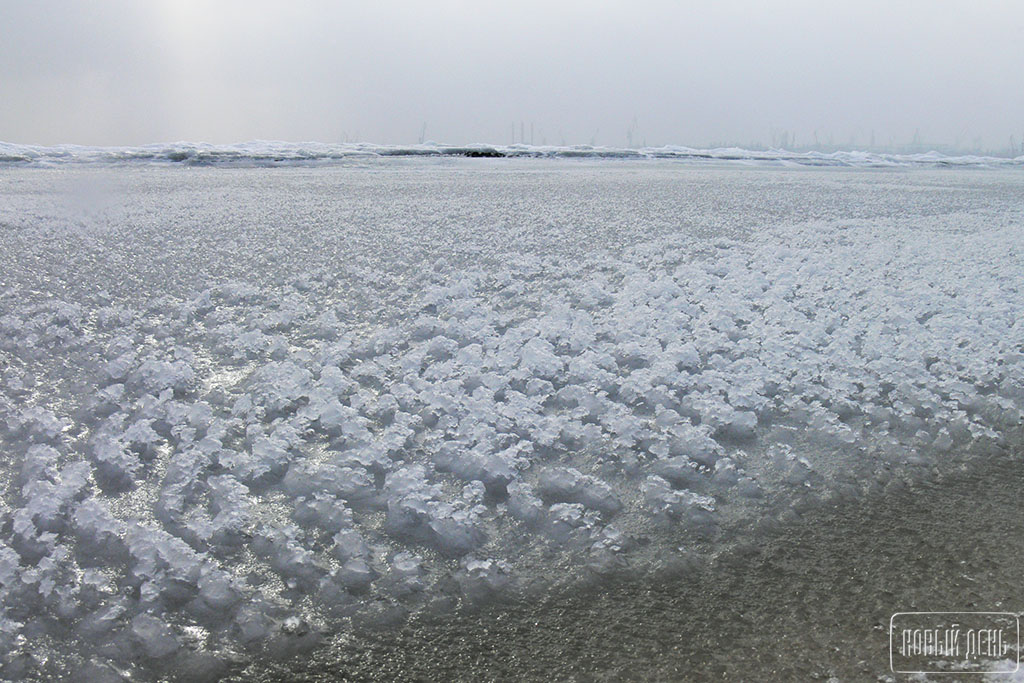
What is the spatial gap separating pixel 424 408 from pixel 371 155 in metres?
12.1

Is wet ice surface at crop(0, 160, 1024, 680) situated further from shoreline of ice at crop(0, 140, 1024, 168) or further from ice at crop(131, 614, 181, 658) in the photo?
shoreline of ice at crop(0, 140, 1024, 168)

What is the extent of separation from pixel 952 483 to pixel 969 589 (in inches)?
24.7

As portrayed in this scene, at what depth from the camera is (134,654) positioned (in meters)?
1.58

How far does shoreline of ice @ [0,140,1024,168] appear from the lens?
40.0ft

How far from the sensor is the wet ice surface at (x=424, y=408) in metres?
1.81

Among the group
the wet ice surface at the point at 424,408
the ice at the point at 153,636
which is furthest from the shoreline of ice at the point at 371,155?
the ice at the point at 153,636

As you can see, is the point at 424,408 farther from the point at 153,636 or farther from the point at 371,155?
the point at 371,155

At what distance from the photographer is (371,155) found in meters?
14.0

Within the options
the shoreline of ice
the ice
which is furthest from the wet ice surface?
the shoreline of ice

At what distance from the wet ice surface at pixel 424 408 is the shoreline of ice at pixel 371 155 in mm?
7283

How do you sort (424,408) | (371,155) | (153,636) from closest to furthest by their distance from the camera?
1. (153,636)
2. (424,408)
3. (371,155)

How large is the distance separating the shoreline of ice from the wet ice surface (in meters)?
7.28

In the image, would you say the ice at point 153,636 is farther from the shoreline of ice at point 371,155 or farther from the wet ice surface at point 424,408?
the shoreline of ice at point 371,155

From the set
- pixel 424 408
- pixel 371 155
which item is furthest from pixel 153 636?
pixel 371 155
